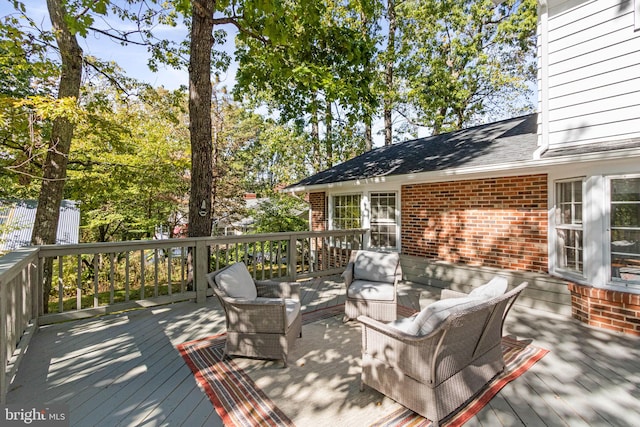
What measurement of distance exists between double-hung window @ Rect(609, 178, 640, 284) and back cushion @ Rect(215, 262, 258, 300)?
446cm

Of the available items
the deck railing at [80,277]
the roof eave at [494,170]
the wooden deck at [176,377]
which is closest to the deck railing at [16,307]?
the deck railing at [80,277]

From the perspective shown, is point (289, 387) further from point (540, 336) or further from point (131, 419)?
point (540, 336)

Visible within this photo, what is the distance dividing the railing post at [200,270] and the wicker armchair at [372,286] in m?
2.25

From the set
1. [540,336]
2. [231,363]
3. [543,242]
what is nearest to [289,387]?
[231,363]

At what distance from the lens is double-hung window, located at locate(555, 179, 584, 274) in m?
4.38

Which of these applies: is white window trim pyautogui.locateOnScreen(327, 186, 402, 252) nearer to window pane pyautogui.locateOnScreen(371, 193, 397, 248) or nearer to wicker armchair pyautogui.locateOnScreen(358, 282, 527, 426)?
window pane pyautogui.locateOnScreen(371, 193, 397, 248)

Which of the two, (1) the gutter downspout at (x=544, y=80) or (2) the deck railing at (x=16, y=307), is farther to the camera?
(1) the gutter downspout at (x=544, y=80)

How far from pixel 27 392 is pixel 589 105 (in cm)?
666

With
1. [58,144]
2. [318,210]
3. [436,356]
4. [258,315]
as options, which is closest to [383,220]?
[318,210]

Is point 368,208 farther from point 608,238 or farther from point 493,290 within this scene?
point 493,290

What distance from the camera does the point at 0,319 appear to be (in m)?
2.05

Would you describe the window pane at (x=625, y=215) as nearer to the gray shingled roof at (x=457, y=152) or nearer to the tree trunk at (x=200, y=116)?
the gray shingled roof at (x=457, y=152)

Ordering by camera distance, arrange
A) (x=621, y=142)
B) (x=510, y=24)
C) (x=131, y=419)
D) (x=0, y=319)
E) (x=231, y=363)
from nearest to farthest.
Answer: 1. (x=0, y=319)
2. (x=131, y=419)
3. (x=231, y=363)
4. (x=621, y=142)
5. (x=510, y=24)

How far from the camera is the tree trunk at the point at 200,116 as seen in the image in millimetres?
5379
